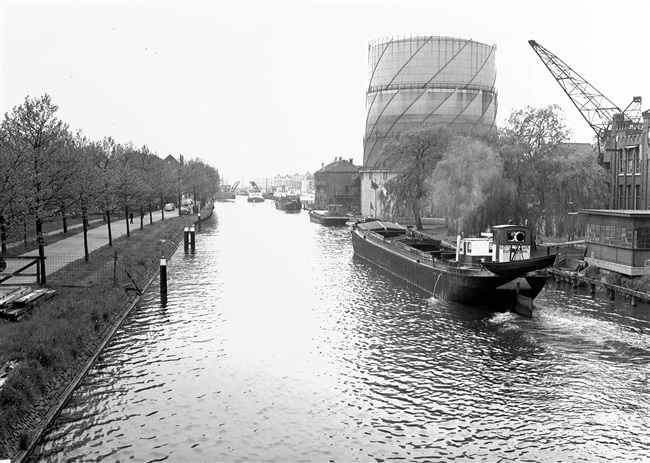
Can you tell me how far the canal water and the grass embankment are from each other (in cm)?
71

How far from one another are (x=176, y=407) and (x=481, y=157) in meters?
37.5

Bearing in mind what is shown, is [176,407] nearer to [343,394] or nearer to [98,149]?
[343,394]

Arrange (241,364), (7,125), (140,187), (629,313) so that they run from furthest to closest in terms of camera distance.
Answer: (140,187), (7,125), (629,313), (241,364)

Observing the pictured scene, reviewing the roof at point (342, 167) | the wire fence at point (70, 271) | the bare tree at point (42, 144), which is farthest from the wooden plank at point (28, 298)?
the roof at point (342, 167)

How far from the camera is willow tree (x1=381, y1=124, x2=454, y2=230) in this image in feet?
228

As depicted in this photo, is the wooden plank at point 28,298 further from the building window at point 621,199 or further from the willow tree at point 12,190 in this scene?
the building window at point 621,199

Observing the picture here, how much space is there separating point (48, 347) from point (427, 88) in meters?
105

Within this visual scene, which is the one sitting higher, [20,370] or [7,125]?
[7,125]

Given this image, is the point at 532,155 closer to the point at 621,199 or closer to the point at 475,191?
the point at 475,191

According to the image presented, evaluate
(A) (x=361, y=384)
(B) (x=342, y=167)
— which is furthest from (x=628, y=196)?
(B) (x=342, y=167)

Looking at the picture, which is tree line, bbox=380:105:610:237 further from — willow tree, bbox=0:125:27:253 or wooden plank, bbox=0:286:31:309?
wooden plank, bbox=0:286:31:309

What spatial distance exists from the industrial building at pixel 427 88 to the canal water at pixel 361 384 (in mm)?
83063

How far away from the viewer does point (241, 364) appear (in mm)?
23875

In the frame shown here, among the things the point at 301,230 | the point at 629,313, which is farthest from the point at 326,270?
the point at 301,230
